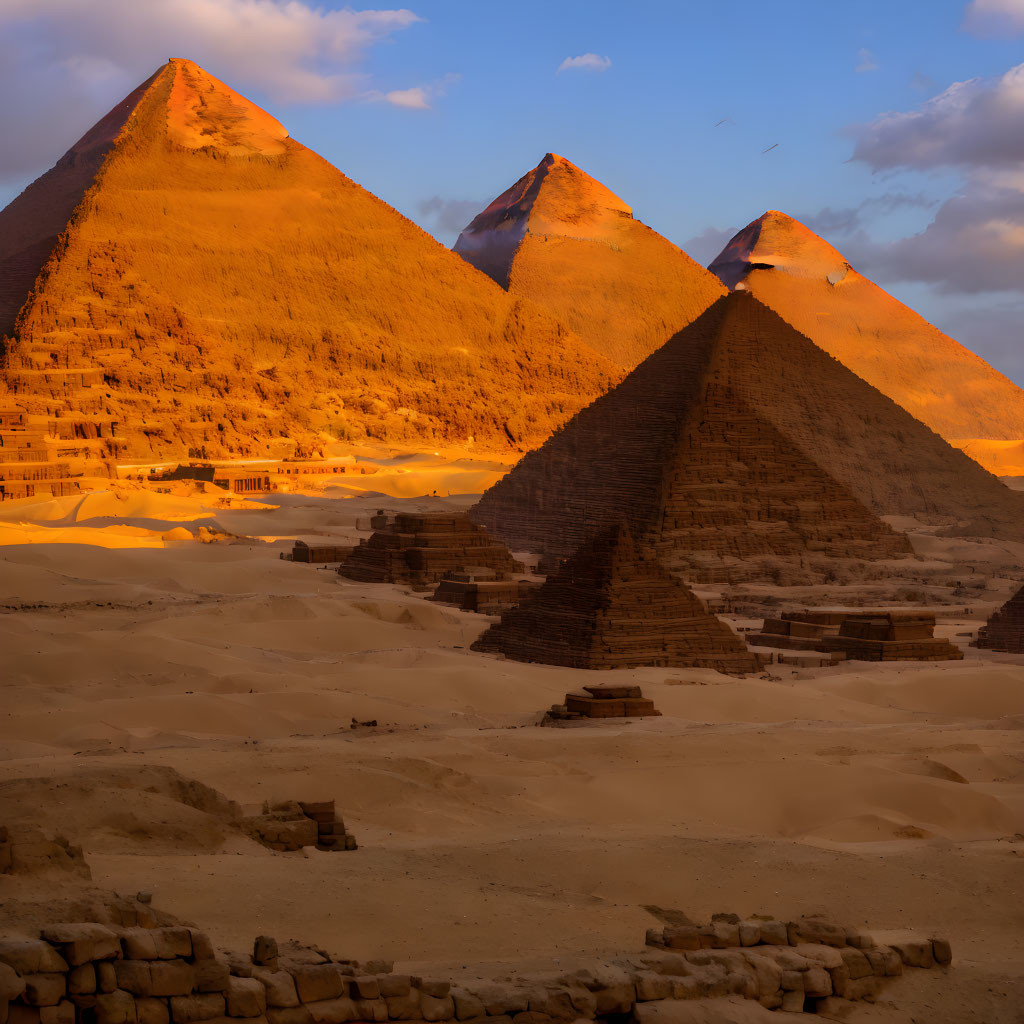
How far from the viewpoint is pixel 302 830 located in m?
8.24

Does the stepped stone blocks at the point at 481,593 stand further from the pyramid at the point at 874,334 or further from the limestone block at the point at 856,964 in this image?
the pyramid at the point at 874,334

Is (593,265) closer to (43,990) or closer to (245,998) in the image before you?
(245,998)

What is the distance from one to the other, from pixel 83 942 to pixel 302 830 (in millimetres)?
3212

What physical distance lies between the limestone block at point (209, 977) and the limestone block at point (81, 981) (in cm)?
33

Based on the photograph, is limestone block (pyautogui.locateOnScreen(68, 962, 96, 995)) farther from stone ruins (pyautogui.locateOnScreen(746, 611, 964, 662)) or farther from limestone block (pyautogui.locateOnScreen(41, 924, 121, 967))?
stone ruins (pyautogui.locateOnScreen(746, 611, 964, 662))

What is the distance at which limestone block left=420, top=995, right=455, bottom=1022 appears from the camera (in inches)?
213

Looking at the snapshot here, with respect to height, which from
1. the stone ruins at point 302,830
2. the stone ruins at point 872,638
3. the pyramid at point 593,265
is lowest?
the stone ruins at point 302,830

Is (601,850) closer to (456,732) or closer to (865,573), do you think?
(456,732)

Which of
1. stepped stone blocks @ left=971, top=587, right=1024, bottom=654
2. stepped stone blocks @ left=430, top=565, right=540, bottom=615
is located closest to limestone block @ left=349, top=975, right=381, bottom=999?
stepped stone blocks @ left=971, top=587, right=1024, bottom=654

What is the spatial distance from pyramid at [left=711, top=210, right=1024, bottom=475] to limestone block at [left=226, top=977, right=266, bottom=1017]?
116m

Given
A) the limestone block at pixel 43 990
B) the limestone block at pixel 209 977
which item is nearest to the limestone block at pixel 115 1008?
the limestone block at pixel 43 990

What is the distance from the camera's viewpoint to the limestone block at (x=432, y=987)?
548 centimetres

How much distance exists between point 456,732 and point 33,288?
259 ft

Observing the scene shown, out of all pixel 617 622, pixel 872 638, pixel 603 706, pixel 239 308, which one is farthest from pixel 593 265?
pixel 603 706
